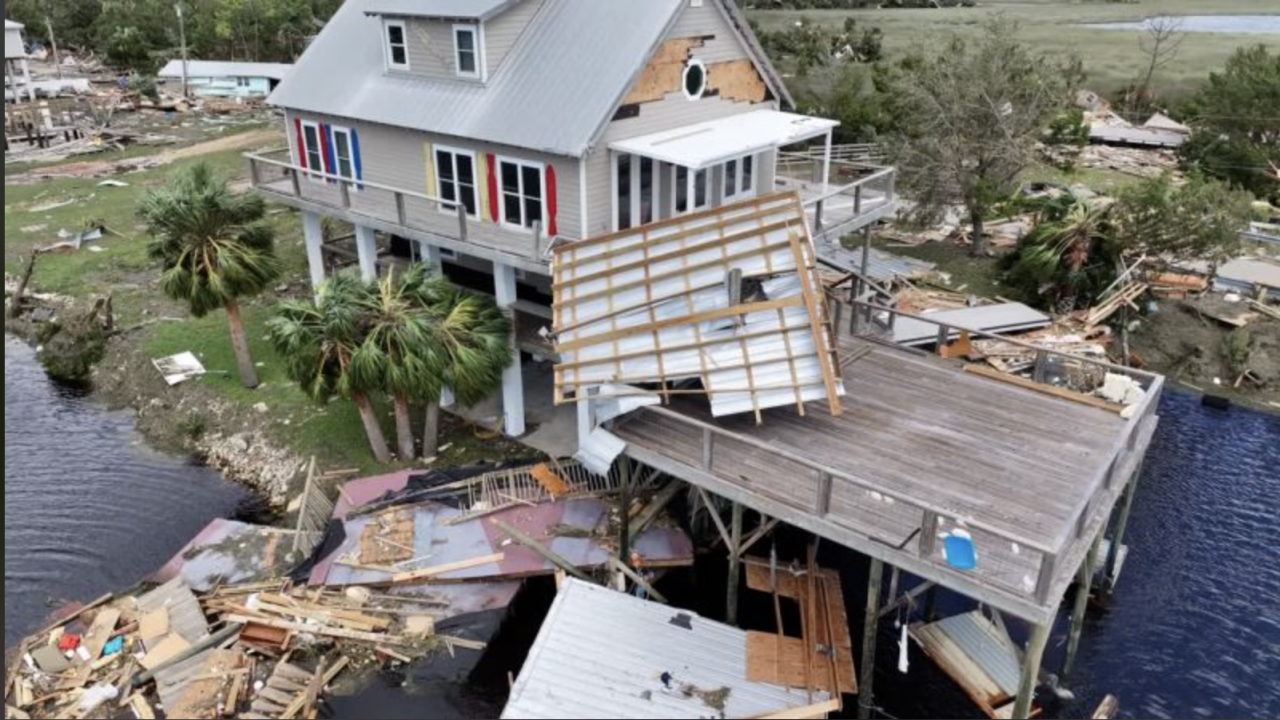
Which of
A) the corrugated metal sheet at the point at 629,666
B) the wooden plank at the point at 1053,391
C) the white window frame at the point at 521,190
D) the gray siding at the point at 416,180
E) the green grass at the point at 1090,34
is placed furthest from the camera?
the green grass at the point at 1090,34

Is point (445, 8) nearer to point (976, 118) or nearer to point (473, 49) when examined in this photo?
point (473, 49)

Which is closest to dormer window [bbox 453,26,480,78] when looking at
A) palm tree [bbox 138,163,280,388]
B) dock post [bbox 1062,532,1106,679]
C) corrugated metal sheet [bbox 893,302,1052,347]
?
palm tree [bbox 138,163,280,388]

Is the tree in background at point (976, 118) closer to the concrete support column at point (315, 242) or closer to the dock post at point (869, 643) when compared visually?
the concrete support column at point (315, 242)

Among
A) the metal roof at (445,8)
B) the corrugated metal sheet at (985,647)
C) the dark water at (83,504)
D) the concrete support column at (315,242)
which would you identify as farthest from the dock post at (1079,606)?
the concrete support column at (315,242)

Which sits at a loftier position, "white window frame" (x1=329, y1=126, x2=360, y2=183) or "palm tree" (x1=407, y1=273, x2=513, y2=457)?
"white window frame" (x1=329, y1=126, x2=360, y2=183)

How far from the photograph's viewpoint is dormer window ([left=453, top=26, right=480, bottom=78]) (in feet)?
72.5

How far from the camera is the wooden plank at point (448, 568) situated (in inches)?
723

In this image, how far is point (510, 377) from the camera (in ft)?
74.8

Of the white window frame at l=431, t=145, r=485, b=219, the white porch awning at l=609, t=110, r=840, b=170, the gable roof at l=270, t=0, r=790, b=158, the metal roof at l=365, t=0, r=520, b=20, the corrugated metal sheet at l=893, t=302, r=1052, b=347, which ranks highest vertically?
the metal roof at l=365, t=0, r=520, b=20

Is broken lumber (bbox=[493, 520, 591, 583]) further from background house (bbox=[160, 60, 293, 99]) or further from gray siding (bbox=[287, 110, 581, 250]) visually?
background house (bbox=[160, 60, 293, 99])

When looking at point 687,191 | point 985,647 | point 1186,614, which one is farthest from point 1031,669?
point 687,191

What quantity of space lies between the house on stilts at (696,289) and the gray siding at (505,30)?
0.06 metres

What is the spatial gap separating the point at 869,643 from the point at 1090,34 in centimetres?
9511

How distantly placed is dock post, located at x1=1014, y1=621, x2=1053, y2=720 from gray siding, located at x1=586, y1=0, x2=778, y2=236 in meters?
12.8
